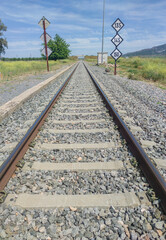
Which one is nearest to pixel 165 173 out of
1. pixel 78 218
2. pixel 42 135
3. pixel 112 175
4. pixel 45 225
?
pixel 112 175

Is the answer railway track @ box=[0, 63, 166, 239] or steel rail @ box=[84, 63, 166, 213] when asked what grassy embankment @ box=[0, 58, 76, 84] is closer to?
railway track @ box=[0, 63, 166, 239]

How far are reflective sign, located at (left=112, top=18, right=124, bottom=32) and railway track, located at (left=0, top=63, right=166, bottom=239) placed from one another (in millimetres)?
10535

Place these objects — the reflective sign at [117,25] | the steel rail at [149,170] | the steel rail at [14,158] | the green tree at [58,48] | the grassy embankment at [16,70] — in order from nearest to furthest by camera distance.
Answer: the steel rail at [149,170], the steel rail at [14,158], the reflective sign at [117,25], the grassy embankment at [16,70], the green tree at [58,48]

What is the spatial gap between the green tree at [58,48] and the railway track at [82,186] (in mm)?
62559

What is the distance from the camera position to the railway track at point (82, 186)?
5.90 ft

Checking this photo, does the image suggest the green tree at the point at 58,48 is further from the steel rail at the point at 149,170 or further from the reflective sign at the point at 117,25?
the steel rail at the point at 149,170

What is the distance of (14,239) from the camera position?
1.68 meters

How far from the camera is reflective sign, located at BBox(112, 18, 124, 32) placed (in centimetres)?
1219

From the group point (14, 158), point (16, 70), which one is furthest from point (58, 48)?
point (14, 158)

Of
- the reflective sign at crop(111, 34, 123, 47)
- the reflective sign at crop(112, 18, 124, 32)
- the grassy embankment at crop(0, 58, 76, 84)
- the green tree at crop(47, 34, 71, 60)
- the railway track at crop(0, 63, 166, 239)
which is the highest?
the green tree at crop(47, 34, 71, 60)

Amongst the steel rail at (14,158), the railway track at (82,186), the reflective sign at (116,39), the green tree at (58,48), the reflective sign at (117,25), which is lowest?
the railway track at (82,186)

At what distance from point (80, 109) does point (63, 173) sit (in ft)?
10.5

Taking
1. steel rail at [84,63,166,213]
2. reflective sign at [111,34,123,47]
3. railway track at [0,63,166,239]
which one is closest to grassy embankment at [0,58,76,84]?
reflective sign at [111,34,123,47]

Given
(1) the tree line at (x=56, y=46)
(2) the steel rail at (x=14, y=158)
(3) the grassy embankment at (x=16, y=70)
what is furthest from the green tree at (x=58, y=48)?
(2) the steel rail at (x=14, y=158)
